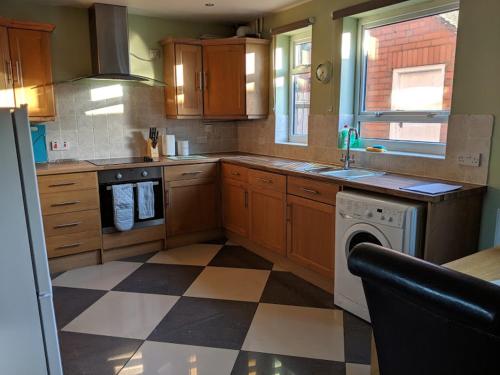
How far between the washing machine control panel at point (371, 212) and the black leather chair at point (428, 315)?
1.32 m

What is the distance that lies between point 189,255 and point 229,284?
772mm

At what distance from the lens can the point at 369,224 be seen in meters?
2.35

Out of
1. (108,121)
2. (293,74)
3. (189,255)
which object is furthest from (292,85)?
(189,255)

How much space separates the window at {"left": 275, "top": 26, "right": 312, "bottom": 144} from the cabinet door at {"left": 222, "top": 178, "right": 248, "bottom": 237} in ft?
2.45

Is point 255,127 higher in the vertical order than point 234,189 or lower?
higher

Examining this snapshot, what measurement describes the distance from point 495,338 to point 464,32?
227 centimetres

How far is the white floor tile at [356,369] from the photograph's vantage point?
1.97m

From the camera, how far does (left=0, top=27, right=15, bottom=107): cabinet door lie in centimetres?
309

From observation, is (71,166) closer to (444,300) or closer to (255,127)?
(255,127)

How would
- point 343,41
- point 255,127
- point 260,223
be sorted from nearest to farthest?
point 343,41 → point 260,223 → point 255,127

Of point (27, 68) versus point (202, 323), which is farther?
point (27, 68)

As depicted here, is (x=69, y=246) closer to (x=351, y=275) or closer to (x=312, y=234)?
(x=312, y=234)

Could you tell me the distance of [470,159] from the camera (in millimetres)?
2410

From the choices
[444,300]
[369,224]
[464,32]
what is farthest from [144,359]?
[464,32]
